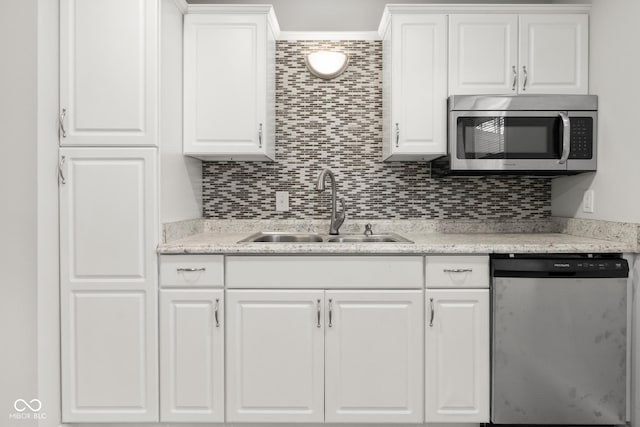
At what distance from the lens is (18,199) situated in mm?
1845

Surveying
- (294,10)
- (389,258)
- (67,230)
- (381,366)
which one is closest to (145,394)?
(67,230)

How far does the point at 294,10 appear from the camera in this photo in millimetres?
2719

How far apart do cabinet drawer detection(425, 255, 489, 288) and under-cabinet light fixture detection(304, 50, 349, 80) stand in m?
1.30

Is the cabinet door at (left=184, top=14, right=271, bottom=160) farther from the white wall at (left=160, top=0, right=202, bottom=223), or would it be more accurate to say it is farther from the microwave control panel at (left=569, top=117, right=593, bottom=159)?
the microwave control panel at (left=569, top=117, right=593, bottom=159)

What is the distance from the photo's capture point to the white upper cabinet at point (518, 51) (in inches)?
90.2

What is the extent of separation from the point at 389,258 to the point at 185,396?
43.2 inches

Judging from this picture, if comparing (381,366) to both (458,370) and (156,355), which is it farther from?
(156,355)

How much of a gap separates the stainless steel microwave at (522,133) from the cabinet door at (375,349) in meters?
0.81

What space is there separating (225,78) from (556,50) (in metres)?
1.71

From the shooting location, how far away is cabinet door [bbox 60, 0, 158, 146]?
1.97 m

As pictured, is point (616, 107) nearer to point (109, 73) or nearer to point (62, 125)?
point (109, 73)
